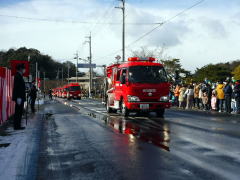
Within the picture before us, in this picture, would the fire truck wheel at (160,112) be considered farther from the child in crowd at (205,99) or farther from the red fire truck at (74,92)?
the red fire truck at (74,92)

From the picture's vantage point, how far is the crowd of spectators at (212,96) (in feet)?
64.1

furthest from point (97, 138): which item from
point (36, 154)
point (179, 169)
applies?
point (179, 169)

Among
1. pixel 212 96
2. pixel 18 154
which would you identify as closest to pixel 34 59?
pixel 212 96

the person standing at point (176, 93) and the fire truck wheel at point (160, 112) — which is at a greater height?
the person standing at point (176, 93)

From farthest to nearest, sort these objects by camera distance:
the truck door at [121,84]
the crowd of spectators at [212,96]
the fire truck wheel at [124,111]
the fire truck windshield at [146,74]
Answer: the crowd of spectators at [212,96], the fire truck wheel at [124,111], the truck door at [121,84], the fire truck windshield at [146,74]

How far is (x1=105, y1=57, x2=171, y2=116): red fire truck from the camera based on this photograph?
52.2 ft

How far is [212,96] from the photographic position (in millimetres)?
21984

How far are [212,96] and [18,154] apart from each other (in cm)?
1669

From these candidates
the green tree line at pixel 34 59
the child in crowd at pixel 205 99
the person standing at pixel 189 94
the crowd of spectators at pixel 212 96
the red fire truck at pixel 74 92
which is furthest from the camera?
the green tree line at pixel 34 59

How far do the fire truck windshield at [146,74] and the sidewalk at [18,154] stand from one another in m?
6.59

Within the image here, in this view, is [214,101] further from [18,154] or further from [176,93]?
[18,154]

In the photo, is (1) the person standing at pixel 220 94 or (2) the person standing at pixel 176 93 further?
(2) the person standing at pixel 176 93

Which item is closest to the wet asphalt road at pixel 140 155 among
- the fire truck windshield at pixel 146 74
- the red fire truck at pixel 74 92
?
the fire truck windshield at pixel 146 74

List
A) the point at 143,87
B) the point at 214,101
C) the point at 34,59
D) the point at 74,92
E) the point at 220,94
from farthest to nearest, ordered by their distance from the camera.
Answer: the point at 34,59
the point at 74,92
the point at 214,101
the point at 220,94
the point at 143,87
